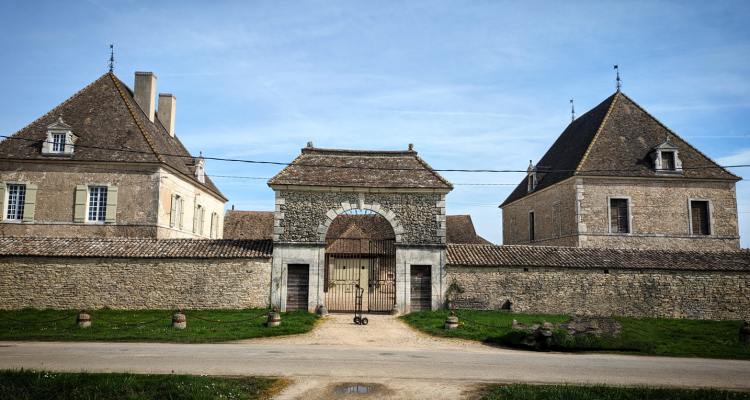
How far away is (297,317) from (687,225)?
18.3 meters

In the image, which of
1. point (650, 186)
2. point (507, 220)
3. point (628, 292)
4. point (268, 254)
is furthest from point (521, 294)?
point (507, 220)

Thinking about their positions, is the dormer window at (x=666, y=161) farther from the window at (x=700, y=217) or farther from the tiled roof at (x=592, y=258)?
the tiled roof at (x=592, y=258)

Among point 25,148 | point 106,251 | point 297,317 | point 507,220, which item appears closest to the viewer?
point 297,317

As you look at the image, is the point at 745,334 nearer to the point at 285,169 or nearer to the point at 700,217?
the point at 700,217

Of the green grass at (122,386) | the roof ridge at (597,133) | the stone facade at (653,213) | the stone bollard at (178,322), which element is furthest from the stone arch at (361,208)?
the roof ridge at (597,133)

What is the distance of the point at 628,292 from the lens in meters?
15.7

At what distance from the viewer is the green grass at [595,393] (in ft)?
20.3

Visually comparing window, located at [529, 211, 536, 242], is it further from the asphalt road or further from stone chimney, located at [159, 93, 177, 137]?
stone chimney, located at [159, 93, 177, 137]

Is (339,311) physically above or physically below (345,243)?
below

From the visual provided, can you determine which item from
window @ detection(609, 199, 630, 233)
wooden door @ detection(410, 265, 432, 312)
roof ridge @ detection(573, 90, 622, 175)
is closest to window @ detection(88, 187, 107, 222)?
wooden door @ detection(410, 265, 432, 312)

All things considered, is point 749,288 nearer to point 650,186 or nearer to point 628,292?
point 628,292

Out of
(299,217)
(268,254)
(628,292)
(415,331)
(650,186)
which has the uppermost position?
(650,186)

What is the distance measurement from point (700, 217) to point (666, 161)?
117 inches

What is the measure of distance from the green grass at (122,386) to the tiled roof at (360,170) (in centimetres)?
976
